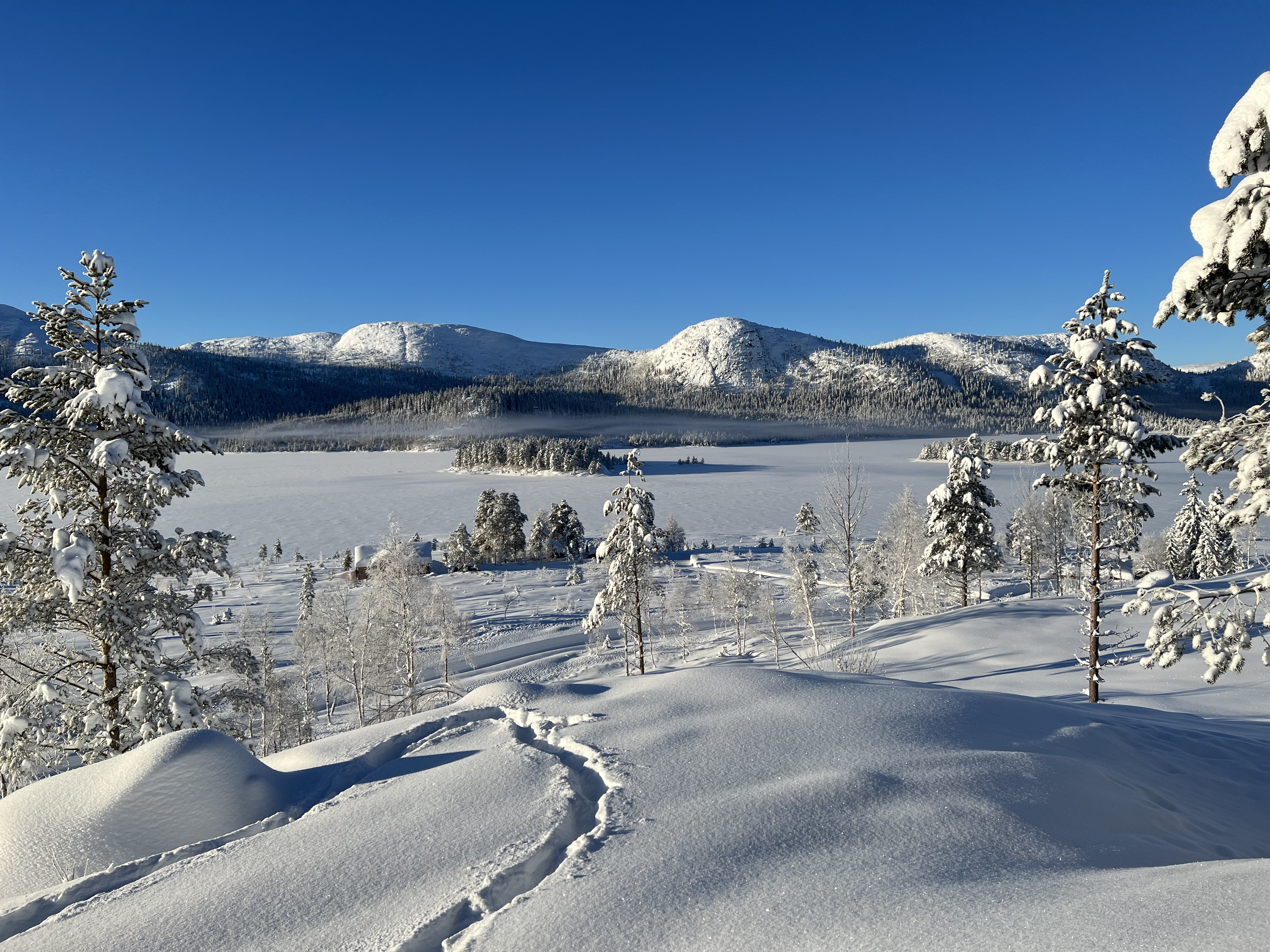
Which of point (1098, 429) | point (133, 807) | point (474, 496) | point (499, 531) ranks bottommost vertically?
point (474, 496)

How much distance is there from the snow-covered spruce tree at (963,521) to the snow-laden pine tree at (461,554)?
4463 cm

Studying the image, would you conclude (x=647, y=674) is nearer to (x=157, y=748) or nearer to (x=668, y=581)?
(x=157, y=748)

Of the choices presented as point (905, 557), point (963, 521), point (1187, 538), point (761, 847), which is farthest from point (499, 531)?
point (761, 847)

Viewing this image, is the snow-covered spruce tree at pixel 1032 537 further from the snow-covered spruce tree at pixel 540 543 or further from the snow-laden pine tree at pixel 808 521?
the snow-covered spruce tree at pixel 540 543

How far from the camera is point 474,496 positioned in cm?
11950

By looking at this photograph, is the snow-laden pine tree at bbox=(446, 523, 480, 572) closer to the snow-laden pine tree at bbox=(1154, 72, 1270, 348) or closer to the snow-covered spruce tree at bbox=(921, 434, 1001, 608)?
the snow-covered spruce tree at bbox=(921, 434, 1001, 608)

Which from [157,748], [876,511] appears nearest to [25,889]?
[157,748]

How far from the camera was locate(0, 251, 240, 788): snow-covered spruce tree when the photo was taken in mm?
8836

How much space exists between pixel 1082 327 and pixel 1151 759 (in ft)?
35.9

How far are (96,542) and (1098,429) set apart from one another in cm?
1956

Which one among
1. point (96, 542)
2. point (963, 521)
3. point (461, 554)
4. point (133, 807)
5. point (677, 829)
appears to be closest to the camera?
point (677, 829)

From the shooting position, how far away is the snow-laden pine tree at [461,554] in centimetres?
6606

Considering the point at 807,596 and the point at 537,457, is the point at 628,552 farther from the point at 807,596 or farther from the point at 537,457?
the point at 537,457

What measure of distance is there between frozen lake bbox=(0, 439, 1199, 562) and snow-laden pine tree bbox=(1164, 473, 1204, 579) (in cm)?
307
